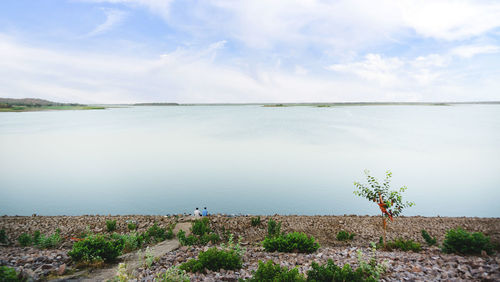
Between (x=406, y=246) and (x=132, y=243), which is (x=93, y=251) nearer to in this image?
(x=132, y=243)

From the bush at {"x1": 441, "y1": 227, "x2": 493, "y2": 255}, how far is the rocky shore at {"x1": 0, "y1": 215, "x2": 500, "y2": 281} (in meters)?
0.30

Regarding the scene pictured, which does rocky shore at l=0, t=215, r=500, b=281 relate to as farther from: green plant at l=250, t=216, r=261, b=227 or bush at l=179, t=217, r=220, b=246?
bush at l=179, t=217, r=220, b=246

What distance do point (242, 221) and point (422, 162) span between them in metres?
24.8

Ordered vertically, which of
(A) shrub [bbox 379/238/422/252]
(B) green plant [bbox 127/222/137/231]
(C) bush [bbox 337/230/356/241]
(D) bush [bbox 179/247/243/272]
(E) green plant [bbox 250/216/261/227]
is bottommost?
(B) green plant [bbox 127/222/137/231]

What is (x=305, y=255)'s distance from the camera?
7.80 metres

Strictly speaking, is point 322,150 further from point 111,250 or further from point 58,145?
point 58,145

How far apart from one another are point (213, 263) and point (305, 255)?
2867 millimetres

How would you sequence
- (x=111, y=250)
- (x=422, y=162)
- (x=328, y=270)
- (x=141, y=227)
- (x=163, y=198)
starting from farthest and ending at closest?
(x=422, y=162)
(x=163, y=198)
(x=141, y=227)
(x=111, y=250)
(x=328, y=270)

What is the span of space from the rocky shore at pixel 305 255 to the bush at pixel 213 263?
24cm

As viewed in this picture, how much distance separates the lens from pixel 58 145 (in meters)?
39.2

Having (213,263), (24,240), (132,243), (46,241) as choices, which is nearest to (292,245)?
(213,263)

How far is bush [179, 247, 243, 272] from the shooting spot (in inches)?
248

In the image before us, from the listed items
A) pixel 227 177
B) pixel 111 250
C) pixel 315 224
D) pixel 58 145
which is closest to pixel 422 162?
pixel 227 177

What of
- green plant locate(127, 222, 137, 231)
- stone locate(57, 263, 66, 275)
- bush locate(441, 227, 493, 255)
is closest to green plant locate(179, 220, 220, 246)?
green plant locate(127, 222, 137, 231)
